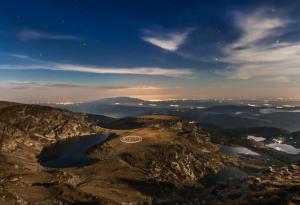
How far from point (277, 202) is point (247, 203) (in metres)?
19.6

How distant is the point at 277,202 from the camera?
6973 inches

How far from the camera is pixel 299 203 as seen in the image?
553ft

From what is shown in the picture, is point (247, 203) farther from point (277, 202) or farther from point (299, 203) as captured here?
point (299, 203)

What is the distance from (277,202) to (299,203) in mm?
11956

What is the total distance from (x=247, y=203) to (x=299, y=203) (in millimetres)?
31538

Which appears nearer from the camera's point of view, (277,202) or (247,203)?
(277,202)

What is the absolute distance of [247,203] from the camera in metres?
192

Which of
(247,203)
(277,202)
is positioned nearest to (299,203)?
(277,202)

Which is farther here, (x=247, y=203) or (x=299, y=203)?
(x=247, y=203)
